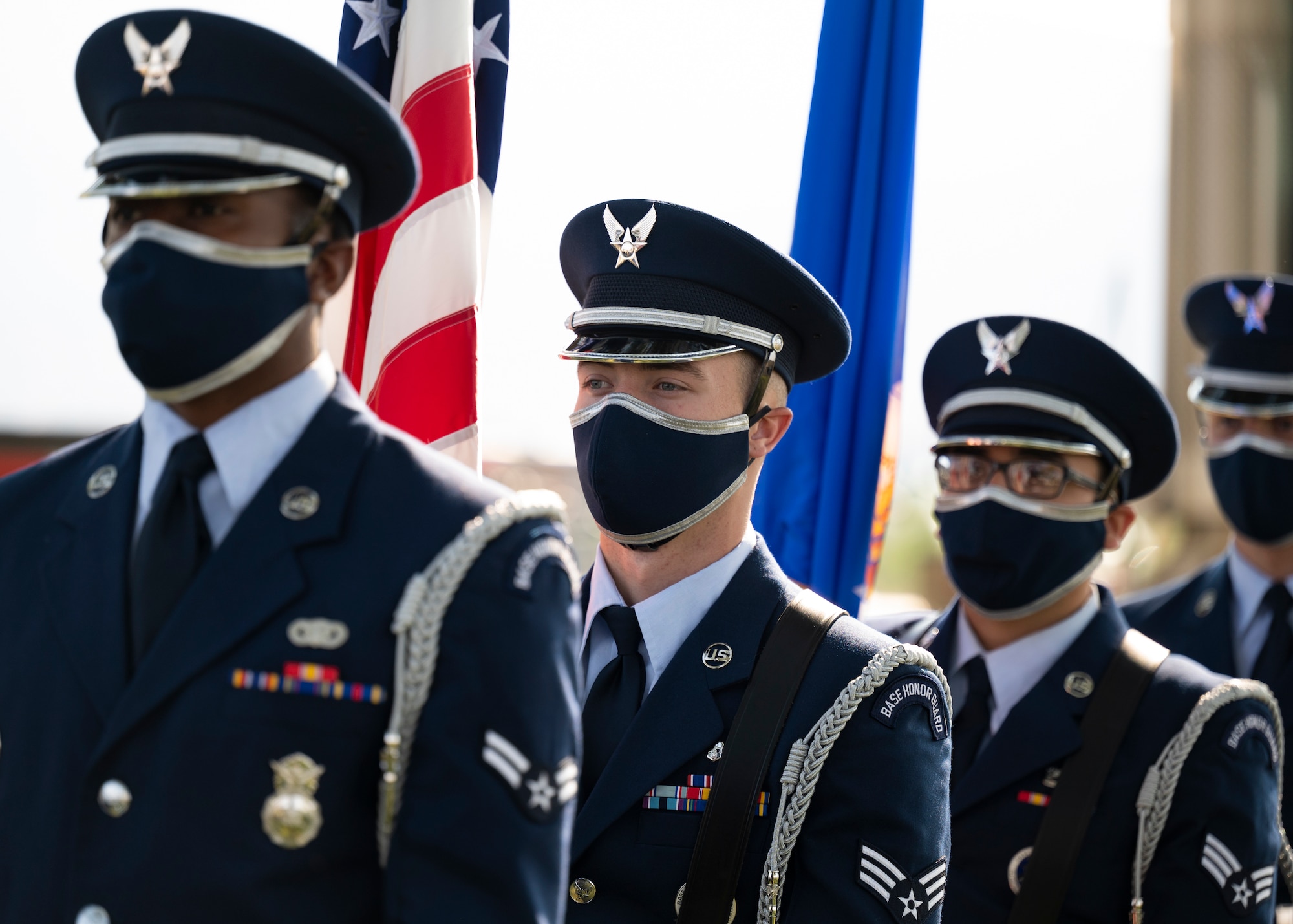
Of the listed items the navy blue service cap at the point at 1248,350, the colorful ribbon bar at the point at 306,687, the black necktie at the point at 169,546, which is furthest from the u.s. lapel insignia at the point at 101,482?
the navy blue service cap at the point at 1248,350

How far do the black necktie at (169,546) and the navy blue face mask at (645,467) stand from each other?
121 cm

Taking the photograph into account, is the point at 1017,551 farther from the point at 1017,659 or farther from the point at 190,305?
the point at 190,305

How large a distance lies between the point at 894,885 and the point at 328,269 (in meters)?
1.73

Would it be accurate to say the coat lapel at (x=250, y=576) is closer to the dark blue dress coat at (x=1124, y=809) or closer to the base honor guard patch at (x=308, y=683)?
the base honor guard patch at (x=308, y=683)

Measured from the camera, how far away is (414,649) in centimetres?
188

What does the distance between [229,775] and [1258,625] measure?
461cm

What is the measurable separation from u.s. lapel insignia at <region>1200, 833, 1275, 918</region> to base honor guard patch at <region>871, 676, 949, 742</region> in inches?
40.2

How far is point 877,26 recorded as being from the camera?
4.97 meters

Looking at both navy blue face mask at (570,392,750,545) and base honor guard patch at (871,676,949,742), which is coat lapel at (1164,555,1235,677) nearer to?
base honor guard patch at (871,676,949,742)

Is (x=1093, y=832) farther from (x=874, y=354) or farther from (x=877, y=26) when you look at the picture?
(x=877, y=26)

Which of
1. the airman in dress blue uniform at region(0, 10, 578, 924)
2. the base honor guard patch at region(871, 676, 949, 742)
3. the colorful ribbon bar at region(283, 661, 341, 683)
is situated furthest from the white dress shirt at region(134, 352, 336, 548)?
the base honor guard patch at region(871, 676, 949, 742)

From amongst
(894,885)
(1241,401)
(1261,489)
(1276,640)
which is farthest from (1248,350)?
(894,885)

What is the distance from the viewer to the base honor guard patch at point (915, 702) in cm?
291

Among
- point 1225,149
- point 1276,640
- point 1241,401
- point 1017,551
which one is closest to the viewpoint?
point 1017,551
